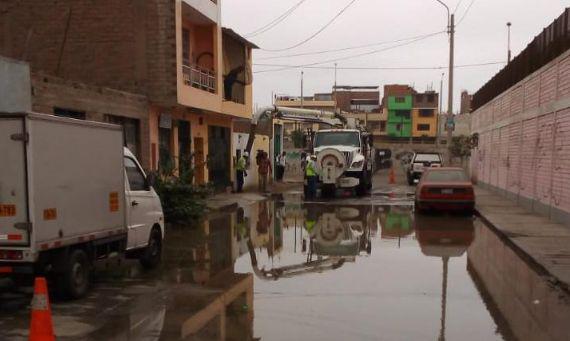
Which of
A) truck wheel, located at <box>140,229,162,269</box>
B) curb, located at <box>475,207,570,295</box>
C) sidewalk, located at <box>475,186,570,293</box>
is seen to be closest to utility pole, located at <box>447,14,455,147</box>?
sidewalk, located at <box>475,186,570,293</box>

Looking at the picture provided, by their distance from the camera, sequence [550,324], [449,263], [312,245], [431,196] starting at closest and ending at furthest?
[550,324] → [449,263] → [312,245] → [431,196]

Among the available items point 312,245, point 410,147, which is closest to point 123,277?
point 312,245

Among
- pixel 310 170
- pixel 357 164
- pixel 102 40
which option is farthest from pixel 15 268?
pixel 357 164

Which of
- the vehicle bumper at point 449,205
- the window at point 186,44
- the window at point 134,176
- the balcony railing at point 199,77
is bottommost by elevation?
the vehicle bumper at point 449,205

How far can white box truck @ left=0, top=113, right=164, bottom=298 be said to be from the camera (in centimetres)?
641

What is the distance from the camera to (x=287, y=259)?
10500mm

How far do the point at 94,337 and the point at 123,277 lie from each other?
3.05 m

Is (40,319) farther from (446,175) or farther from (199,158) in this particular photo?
(199,158)

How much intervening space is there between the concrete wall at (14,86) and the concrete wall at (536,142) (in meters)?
12.4

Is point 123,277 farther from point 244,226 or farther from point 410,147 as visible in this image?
point 410,147

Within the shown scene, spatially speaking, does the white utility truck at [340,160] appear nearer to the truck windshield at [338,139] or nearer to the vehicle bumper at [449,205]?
the truck windshield at [338,139]

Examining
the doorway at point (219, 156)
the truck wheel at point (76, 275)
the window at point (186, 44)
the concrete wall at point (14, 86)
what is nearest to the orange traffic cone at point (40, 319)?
the truck wheel at point (76, 275)

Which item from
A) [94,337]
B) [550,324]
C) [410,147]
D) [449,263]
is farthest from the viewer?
[410,147]

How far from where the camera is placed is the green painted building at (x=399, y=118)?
9675 centimetres
